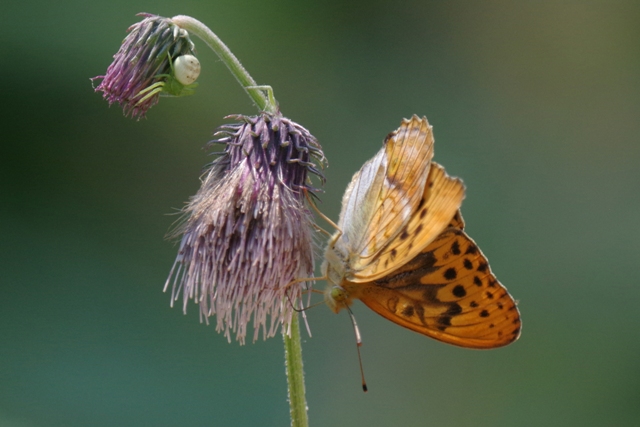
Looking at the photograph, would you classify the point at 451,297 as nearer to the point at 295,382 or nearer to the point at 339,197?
the point at 295,382

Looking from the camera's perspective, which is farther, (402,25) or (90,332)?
(402,25)

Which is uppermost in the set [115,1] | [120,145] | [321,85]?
[115,1]

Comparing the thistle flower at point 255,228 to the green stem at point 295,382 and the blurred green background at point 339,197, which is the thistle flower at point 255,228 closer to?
the green stem at point 295,382

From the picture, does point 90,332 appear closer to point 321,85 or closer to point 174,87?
point 321,85

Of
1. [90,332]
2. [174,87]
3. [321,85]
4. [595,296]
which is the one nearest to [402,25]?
[321,85]

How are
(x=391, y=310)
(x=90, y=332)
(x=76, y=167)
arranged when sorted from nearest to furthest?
(x=391, y=310), (x=90, y=332), (x=76, y=167)

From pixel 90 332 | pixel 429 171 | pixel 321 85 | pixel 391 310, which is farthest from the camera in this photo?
pixel 321 85

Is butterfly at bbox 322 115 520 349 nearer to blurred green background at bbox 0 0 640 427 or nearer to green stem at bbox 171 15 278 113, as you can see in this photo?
green stem at bbox 171 15 278 113

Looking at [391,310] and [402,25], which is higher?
[402,25]
